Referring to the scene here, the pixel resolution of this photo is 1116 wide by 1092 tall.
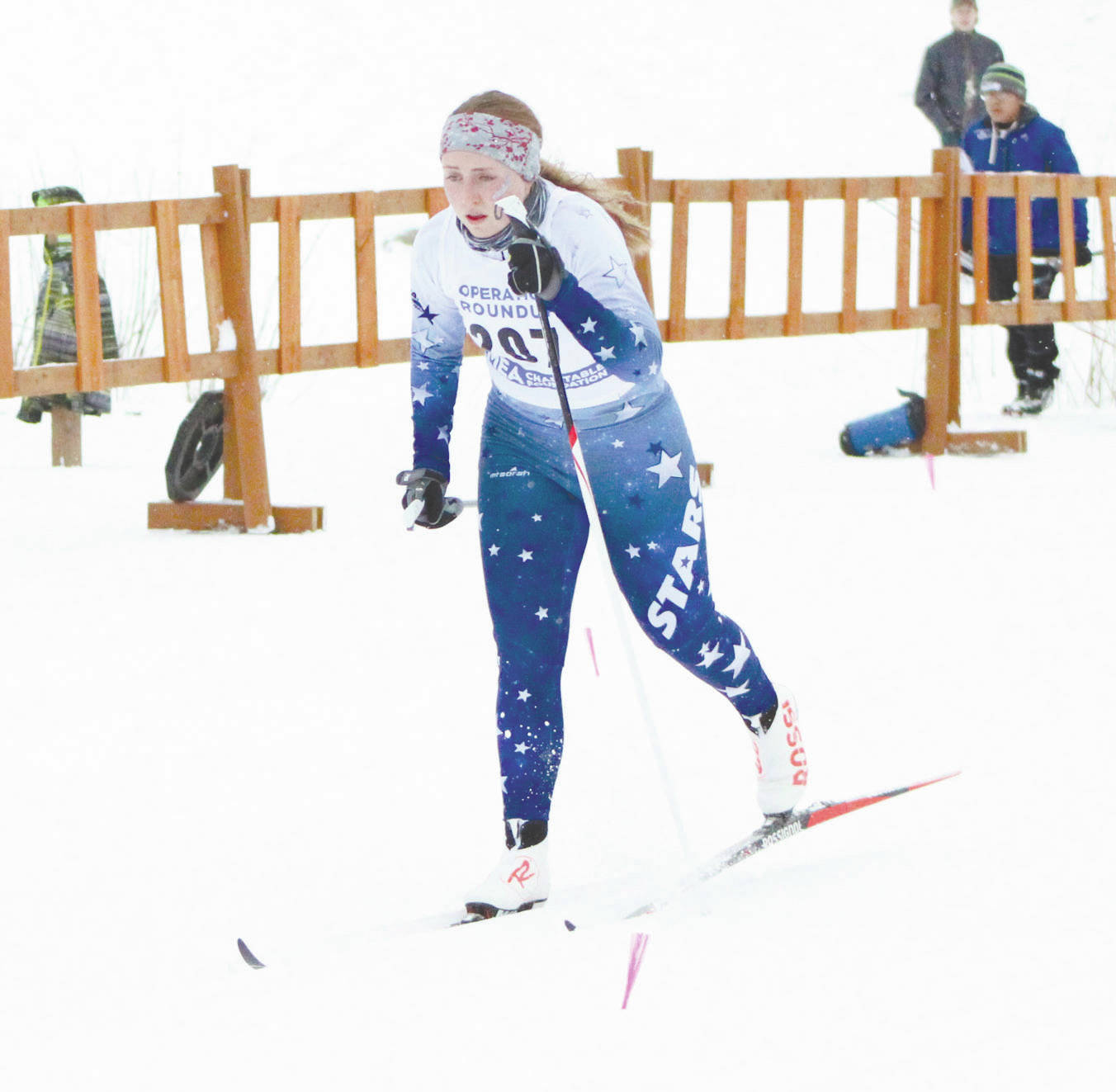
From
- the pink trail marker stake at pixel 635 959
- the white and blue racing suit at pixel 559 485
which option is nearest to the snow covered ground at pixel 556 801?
the pink trail marker stake at pixel 635 959

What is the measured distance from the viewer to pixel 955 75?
1229 cm

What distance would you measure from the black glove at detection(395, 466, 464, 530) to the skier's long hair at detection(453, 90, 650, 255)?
2.12ft

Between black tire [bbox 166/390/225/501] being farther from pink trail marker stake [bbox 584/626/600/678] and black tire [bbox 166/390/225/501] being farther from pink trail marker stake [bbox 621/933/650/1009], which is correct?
pink trail marker stake [bbox 621/933/650/1009]

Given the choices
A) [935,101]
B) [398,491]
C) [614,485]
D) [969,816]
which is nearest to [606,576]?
[614,485]

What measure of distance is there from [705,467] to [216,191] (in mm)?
2798

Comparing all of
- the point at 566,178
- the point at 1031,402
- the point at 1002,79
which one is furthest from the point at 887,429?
the point at 566,178

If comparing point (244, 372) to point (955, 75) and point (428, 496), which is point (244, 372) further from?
point (955, 75)

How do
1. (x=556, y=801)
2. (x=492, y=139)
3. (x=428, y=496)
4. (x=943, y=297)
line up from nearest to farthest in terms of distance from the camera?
(x=492, y=139) < (x=428, y=496) < (x=556, y=801) < (x=943, y=297)

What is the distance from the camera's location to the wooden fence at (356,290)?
689cm

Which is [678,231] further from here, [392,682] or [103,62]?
[103,62]

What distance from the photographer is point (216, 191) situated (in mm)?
7477

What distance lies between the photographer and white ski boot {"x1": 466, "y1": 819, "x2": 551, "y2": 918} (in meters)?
3.24

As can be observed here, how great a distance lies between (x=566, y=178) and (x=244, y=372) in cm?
427

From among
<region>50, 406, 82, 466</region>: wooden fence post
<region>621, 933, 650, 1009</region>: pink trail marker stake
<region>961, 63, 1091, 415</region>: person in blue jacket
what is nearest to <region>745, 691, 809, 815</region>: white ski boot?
<region>621, 933, 650, 1009</region>: pink trail marker stake
